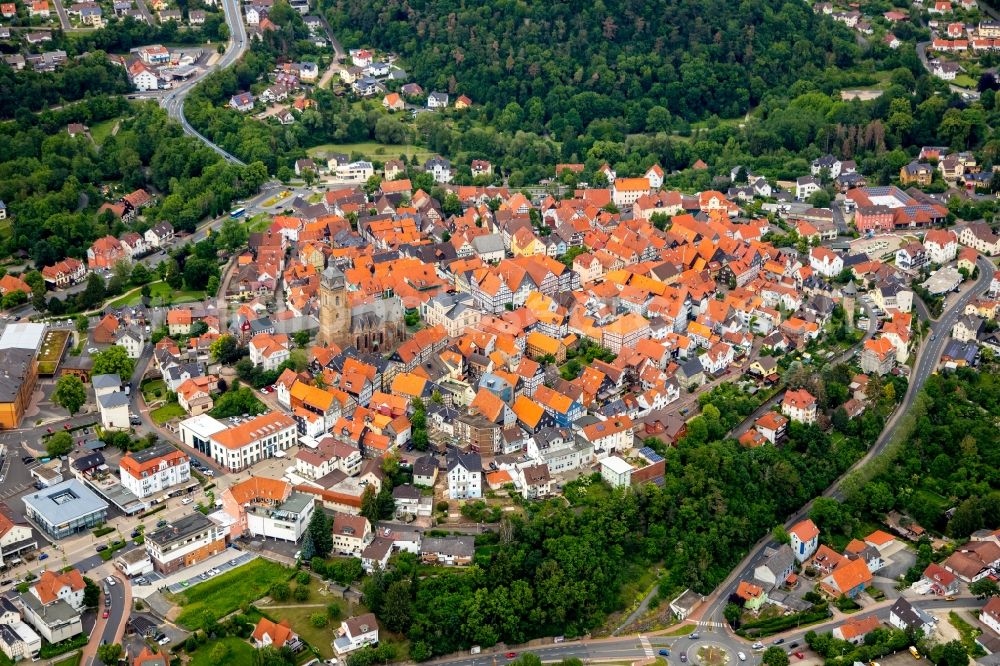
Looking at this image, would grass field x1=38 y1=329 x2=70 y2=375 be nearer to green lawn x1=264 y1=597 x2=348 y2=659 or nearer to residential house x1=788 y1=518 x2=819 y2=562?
green lawn x1=264 y1=597 x2=348 y2=659

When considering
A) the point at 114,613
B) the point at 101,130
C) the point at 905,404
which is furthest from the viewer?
the point at 101,130

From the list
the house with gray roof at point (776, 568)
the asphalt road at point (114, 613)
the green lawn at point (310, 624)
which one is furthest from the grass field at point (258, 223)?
the house with gray roof at point (776, 568)

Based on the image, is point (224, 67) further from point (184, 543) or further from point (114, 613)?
point (114, 613)

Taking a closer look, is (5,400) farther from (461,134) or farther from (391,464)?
(461,134)

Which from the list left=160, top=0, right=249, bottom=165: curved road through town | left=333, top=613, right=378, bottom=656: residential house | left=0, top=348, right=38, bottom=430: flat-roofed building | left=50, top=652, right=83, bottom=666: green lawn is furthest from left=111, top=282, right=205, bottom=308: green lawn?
left=333, top=613, right=378, bottom=656: residential house

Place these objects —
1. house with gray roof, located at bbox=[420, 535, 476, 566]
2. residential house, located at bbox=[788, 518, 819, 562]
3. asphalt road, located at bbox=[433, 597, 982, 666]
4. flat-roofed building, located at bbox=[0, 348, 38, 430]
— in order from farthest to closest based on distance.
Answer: flat-roofed building, located at bbox=[0, 348, 38, 430] < residential house, located at bbox=[788, 518, 819, 562] < house with gray roof, located at bbox=[420, 535, 476, 566] < asphalt road, located at bbox=[433, 597, 982, 666]

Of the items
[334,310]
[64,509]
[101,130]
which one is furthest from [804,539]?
[101,130]
